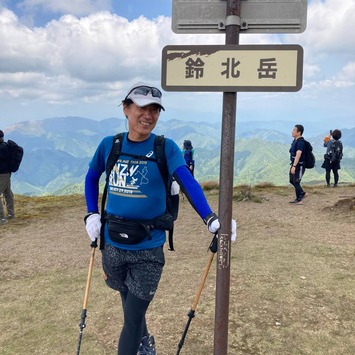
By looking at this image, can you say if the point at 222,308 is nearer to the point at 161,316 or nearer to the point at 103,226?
the point at 103,226

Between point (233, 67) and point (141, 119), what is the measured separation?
3.30 feet

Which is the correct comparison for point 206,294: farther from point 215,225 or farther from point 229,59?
point 229,59

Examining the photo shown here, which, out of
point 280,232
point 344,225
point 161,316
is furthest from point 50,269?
point 344,225

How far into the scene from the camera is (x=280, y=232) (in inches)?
384

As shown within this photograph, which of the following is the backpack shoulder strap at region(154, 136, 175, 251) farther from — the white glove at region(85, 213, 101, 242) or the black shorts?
the white glove at region(85, 213, 101, 242)

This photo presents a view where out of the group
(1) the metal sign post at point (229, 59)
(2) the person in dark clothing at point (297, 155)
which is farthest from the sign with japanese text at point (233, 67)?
(2) the person in dark clothing at point (297, 155)

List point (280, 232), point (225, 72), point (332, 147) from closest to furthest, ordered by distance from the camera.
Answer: point (225, 72) < point (280, 232) < point (332, 147)

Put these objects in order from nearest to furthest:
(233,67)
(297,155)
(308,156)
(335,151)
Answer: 1. (233,67)
2. (297,155)
3. (308,156)
4. (335,151)

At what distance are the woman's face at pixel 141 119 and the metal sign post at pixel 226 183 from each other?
27.9 inches

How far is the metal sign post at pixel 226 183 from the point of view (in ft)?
10.3

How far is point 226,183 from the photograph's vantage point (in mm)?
3287

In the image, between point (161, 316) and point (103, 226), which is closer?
point (103, 226)

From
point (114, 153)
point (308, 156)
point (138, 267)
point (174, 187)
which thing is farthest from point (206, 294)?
point (308, 156)

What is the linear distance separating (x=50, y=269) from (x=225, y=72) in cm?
668
